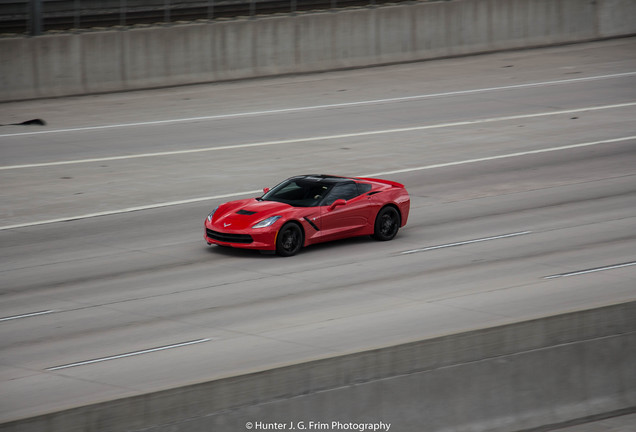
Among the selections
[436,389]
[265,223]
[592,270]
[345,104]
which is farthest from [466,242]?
[345,104]

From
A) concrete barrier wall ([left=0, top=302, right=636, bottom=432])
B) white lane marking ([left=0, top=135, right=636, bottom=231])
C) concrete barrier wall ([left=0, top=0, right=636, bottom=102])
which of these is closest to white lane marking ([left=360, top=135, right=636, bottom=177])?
white lane marking ([left=0, top=135, right=636, bottom=231])

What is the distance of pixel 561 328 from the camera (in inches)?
359

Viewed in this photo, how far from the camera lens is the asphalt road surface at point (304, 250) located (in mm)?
11375

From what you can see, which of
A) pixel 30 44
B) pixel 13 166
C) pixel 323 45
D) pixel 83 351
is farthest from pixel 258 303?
pixel 323 45

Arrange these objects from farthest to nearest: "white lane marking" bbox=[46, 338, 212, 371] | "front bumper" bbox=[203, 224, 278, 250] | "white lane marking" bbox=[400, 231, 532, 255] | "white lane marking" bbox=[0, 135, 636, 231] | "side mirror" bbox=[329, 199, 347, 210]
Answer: "white lane marking" bbox=[0, 135, 636, 231] < "white lane marking" bbox=[400, 231, 532, 255] < "side mirror" bbox=[329, 199, 347, 210] < "front bumper" bbox=[203, 224, 278, 250] < "white lane marking" bbox=[46, 338, 212, 371]

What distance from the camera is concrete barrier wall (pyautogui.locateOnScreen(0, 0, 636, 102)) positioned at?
31078 mm

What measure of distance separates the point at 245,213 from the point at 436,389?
774 cm

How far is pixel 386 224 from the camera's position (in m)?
17.0

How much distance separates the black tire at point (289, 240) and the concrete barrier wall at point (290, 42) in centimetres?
1792

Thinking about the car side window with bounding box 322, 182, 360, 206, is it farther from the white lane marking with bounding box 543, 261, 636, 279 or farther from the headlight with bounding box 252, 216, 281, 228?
the white lane marking with bounding box 543, 261, 636, 279

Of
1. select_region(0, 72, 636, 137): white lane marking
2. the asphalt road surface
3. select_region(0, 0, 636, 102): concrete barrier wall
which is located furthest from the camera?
select_region(0, 0, 636, 102): concrete barrier wall

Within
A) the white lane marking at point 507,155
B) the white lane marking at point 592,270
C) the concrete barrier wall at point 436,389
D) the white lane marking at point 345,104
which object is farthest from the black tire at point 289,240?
the white lane marking at point 345,104

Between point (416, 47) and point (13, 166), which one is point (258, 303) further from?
point (416, 47)

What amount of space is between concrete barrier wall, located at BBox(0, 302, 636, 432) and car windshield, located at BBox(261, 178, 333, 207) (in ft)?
23.9
